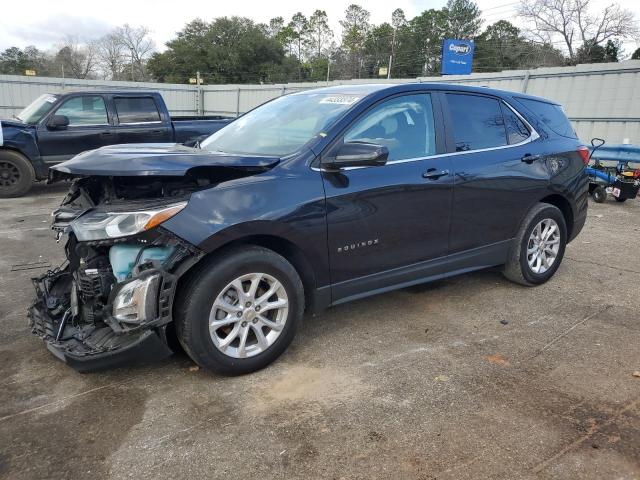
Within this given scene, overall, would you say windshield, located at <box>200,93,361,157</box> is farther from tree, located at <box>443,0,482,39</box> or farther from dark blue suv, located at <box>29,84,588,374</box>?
tree, located at <box>443,0,482,39</box>

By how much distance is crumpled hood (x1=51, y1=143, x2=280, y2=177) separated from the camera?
284 centimetres

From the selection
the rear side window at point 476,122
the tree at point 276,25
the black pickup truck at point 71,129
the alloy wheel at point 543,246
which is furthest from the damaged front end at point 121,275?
the tree at point 276,25

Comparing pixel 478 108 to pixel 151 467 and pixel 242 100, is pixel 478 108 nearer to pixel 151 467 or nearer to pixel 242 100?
pixel 151 467

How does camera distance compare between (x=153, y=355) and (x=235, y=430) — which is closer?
(x=235, y=430)

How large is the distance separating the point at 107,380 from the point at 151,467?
921 mm

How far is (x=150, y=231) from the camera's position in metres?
2.79

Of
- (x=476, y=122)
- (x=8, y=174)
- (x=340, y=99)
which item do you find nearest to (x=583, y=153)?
(x=476, y=122)

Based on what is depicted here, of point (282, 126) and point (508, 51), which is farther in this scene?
point (508, 51)

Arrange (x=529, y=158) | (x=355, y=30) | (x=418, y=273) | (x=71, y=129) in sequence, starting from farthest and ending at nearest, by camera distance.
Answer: (x=355, y=30), (x=71, y=129), (x=529, y=158), (x=418, y=273)

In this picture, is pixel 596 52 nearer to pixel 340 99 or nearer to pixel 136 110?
pixel 136 110

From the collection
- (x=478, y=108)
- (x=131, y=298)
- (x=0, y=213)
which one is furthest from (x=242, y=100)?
(x=131, y=298)

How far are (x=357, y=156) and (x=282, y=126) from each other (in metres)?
0.86

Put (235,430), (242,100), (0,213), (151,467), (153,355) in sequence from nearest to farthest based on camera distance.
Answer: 1. (151,467)
2. (235,430)
3. (153,355)
4. (0,213)
5. (242,100)

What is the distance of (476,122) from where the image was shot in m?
4.20
